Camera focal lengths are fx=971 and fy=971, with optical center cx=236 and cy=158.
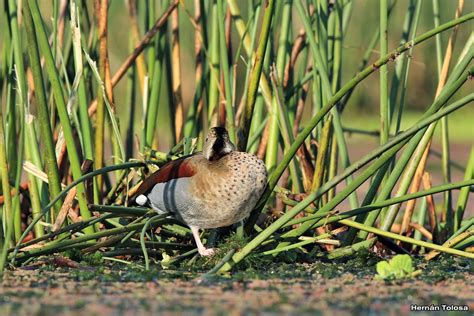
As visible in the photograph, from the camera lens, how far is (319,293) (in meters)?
3.11

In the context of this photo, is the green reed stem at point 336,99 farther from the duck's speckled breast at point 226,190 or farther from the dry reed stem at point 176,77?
the dry reed stem at point 176,77

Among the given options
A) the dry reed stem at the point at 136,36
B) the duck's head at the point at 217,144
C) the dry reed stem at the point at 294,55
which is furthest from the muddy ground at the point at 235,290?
the dry reed stem at the point at 136,36

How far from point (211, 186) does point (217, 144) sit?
170 mm

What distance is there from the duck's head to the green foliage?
0.78 m

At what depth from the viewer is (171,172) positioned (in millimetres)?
3832

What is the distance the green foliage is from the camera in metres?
3.42

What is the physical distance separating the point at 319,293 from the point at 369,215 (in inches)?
28.7

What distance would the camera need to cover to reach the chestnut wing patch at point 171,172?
12.5 feet

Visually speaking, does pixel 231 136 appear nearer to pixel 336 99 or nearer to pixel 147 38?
pixel 147 38

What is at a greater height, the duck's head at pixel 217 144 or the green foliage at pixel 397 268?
the duck's head at pixel 217 144

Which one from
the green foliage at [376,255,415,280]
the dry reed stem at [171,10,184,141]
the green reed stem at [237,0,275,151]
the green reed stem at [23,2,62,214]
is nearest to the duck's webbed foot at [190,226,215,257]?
the green reed stem at [237,0,275,151]

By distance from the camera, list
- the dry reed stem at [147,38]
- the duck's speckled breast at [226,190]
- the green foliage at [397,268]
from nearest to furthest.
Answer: the green foliage at [397,268] → the duck's speckled breast at [226,190] → the dry reed stem at [147,38]

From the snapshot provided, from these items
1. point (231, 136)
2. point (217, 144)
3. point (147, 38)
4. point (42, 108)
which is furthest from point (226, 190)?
point (147, 38)

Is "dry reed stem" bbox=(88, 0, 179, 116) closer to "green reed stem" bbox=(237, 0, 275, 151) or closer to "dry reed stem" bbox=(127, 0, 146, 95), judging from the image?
"dry reed stem" bbox=(127, 0, 146, 95)
